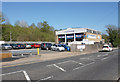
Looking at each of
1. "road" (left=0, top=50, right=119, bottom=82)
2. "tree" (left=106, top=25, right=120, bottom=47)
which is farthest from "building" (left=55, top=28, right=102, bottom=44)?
"road" (left=0, top=50, right=119, bottom=82)

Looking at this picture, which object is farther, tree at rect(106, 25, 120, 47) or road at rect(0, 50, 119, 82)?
A: tree at rect(106, 25, 120, 47)

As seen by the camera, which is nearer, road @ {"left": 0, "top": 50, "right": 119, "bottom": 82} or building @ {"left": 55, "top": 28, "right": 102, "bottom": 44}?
road @ {"left": 0, "top": 50, "right": 119, "bottom": 82}

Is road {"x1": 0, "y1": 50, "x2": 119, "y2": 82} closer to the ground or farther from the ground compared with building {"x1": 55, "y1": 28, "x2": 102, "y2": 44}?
closer to the ground

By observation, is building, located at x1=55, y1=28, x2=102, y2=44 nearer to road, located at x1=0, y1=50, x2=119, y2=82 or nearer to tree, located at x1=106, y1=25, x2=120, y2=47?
tree, located at x1=106, y1=25, x2=120, y2=47

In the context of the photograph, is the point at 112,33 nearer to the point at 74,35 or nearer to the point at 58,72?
the point at 74,35

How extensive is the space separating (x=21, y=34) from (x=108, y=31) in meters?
46.4

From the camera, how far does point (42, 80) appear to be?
698cm

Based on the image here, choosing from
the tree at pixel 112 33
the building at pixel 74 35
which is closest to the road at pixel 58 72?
the building at pixel 74 35

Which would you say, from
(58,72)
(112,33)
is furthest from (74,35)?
(58,72)

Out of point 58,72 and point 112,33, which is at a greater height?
point 112,33

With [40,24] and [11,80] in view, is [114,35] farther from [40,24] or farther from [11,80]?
[11,80]

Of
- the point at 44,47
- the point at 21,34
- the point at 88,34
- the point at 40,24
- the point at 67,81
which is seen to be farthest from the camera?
the point at 40,24

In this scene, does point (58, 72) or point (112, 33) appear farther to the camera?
point (112, 33)

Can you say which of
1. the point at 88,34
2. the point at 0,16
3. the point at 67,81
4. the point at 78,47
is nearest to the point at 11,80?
the point at 67,81
